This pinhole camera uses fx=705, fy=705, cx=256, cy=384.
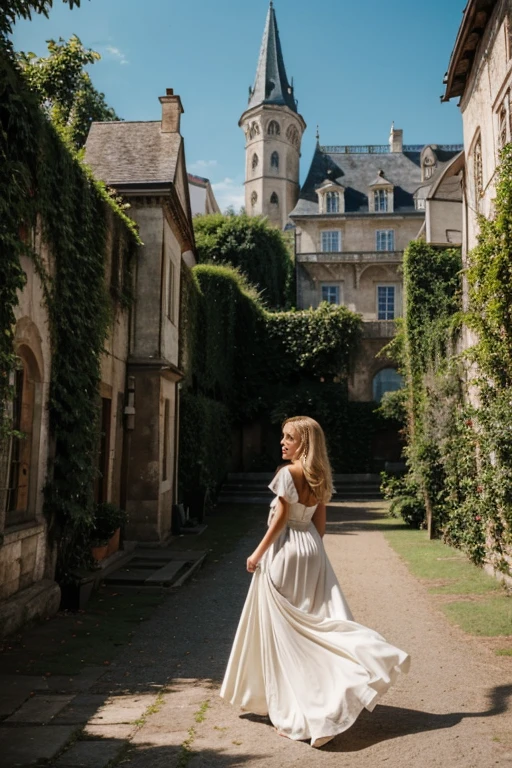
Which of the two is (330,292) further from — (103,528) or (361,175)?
(103,528)

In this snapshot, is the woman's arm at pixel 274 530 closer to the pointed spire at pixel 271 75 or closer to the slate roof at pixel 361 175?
the slate roof at pixel 361 175

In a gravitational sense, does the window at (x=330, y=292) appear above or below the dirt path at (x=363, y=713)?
above

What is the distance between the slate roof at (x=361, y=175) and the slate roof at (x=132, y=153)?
89.8 feet

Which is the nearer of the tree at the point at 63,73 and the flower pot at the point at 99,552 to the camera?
the flower pot at the point at 99,552

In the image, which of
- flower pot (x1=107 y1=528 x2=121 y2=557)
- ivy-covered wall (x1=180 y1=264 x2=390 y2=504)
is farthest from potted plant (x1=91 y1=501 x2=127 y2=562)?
ivy-covered wall (x1=180 y1=264 x2=390 y2=504)

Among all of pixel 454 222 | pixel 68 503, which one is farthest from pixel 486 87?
pixel 68 503

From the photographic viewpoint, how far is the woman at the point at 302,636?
4.24 m

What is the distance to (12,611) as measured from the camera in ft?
22.5

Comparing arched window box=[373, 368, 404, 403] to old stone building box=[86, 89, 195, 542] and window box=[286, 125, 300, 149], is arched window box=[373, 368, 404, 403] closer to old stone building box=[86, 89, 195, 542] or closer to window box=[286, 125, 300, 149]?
old stone building box=[86, 89, 195, 542]

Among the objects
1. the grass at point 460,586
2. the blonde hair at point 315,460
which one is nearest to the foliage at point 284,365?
the grass at point 460,586

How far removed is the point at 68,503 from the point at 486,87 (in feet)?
29.8

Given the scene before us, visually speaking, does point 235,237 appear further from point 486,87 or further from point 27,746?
A: point 27,746

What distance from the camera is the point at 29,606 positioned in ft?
23.9

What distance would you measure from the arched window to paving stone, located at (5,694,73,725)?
1114 inches
